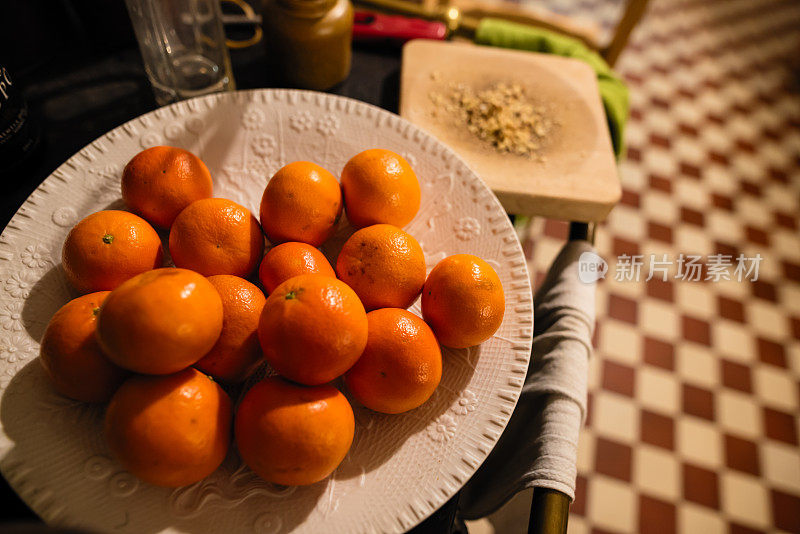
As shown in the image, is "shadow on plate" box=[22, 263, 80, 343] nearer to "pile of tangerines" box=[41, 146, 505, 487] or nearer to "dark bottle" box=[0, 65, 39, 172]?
"pile of tangerines" box=[41, 146, 505, 487]

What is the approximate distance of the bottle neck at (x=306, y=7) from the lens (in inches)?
28.9

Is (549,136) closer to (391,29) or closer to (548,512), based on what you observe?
(391,29)

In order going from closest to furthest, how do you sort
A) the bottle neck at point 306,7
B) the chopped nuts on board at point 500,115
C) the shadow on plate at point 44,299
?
the shadow on plate at point 44,299, the bottle neck at point 306,7, the chopped nuts on board at point 500,115

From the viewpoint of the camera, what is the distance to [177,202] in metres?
0.57

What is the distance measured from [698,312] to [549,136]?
3.42ft

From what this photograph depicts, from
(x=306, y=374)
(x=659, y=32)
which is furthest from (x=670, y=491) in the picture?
(x=659, y=32)

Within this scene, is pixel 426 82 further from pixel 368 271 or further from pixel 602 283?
pixel 602 283

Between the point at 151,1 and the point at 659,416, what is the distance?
1534 mm

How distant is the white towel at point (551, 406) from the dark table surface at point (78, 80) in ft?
1.55

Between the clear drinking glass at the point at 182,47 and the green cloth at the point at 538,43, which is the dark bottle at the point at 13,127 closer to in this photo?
the clear drinking glass at the point at 182,47

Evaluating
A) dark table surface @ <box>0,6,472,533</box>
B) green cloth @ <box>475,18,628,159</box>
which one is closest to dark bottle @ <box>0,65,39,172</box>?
dark table surface @ <box>0,6,472,533</box>

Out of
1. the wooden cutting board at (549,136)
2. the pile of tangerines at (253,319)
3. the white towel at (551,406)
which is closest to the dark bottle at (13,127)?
the pile of tangerines at (253,319)

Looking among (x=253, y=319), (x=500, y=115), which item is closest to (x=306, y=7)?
(x=500, y=115)

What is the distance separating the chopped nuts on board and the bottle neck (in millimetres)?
254
